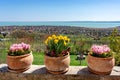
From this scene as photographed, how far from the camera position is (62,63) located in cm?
233

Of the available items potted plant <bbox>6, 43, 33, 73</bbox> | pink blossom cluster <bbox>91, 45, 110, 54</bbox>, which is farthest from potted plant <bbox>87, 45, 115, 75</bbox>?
potted plant <bbox>6, 43, 33, 73</bbox>

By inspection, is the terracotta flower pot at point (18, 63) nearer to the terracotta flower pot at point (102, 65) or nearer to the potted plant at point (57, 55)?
the potted plant at point (57, 55)

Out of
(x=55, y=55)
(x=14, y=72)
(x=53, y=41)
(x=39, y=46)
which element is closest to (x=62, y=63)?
(x=55, y=55)

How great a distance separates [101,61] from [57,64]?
0.55 m

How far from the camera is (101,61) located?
2.29 m

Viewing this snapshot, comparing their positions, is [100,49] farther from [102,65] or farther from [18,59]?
[18,59]

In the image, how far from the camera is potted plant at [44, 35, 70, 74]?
233cm

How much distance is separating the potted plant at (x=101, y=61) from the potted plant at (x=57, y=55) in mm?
321

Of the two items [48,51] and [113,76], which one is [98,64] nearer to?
[113,76]

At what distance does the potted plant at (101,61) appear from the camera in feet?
7.50

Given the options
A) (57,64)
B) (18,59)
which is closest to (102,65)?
(57,64)

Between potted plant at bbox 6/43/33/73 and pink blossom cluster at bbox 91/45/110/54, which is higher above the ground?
pink blossom cluster at bbox 91/45/110/54

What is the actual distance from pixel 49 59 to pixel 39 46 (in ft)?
25.8

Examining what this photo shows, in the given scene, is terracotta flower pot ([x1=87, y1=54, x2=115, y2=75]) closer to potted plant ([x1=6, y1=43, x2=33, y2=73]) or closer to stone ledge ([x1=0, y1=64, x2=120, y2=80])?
stone ledge ([x1=0, y1=64, x2=120, y2=80])
